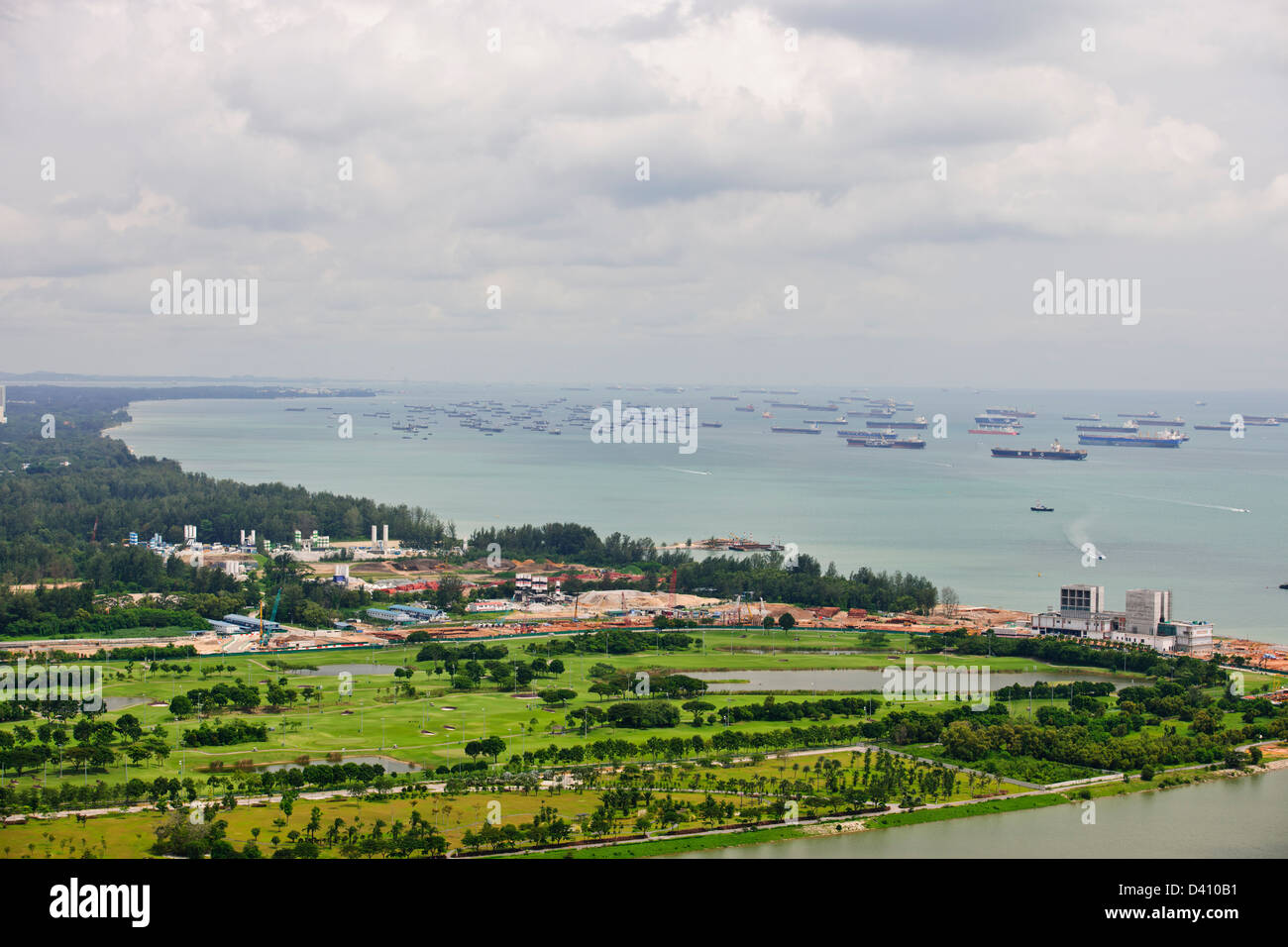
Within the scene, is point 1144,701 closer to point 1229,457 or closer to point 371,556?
point 371,556

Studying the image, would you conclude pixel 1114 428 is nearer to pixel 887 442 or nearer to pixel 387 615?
pixel 887 442

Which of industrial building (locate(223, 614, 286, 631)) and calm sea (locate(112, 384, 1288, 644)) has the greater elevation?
calm sea (locate(112, 384, 1288, 644))

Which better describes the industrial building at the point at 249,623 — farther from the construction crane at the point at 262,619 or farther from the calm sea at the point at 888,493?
the calm sea at the point at 888,493

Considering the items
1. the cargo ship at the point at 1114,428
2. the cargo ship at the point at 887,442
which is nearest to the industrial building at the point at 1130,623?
the cargo ship at the point at 887,442

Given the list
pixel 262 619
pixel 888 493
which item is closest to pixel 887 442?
pixel 888 493

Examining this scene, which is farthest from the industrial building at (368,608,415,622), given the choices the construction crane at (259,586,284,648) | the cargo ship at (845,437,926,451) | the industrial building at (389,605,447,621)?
the cargo ship at (845,437,926,451)

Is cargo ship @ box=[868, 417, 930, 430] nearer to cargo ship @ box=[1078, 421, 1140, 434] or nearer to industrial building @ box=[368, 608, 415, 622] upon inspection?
cargo ship @ box=[1078, 421, 1140, 434]

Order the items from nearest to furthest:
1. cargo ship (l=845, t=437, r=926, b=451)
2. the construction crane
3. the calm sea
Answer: the construction crane → the calm sea → cargo ship (l=845, t=437, r=926, b=451)
